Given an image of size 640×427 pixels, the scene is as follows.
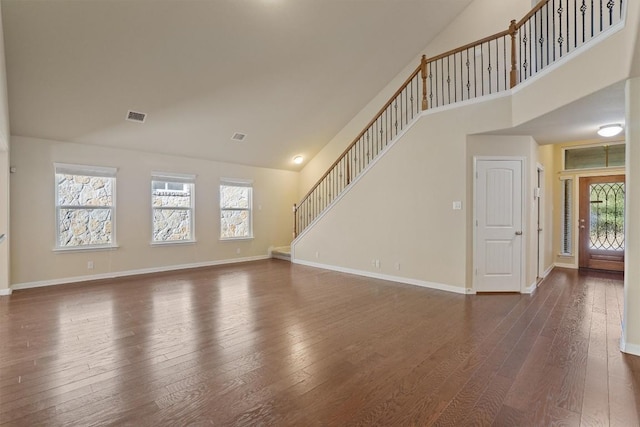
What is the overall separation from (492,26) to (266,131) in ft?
16.8

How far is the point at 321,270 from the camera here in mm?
6727

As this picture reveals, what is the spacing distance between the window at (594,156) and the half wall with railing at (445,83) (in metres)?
2.15

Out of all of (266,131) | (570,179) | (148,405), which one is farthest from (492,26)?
(148,405)

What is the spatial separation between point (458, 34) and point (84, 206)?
8.18 meters

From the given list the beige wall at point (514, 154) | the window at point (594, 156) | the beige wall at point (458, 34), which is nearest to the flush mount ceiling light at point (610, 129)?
the beige wall at point (514, 154)

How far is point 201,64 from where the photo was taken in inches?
191

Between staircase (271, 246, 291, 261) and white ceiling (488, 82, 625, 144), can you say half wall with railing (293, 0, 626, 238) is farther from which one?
white ceiling (488, 82, 625, 144)

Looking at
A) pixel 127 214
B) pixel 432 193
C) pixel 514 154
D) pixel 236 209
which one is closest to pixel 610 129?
pixel 514 154

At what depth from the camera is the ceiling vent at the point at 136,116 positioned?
5348mm

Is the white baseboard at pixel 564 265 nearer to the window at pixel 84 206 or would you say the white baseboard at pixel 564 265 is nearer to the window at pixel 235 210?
the window at pixel 235 210

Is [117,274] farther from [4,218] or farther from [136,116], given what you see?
[136,116]

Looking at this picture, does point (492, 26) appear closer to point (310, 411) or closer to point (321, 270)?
point (321, 270)

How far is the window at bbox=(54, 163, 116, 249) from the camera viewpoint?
5.55 m

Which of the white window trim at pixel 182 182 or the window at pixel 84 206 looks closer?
the window at pixel 84 206
